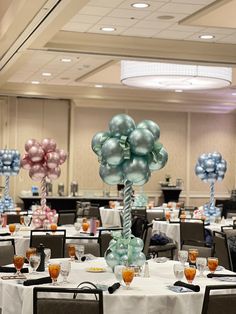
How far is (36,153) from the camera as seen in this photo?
10375mm

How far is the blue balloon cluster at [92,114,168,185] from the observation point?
238 inches

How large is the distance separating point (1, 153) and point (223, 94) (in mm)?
8344

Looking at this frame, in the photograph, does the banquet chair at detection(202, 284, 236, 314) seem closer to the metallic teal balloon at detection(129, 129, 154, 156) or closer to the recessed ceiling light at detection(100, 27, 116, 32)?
the metallic teal balloon at detection(129, 129, 154, 156)

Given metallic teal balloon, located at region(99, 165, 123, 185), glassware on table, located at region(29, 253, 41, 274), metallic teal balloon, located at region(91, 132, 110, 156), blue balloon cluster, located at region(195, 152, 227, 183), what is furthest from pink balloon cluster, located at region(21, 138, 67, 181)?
glassware on table, located at region(29, 253, 41, 274)

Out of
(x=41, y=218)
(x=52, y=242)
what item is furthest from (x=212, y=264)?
(x=41, y=218)

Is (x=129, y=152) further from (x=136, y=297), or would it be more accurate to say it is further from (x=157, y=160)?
(x=136, y=297)

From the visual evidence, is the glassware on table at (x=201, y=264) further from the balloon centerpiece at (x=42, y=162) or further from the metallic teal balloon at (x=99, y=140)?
the balloon centerpiece at (x=42, y=162)

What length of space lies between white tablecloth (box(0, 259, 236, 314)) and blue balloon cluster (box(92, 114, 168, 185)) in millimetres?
909

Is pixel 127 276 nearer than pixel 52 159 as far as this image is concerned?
Yes

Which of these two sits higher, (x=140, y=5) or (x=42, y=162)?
(x=140, y=5)

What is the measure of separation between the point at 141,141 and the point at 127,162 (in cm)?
23

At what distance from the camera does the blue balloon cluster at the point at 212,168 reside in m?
13.0

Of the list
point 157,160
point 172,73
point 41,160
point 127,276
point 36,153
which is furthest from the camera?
point 172,73

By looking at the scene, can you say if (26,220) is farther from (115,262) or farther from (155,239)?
(115,262)
